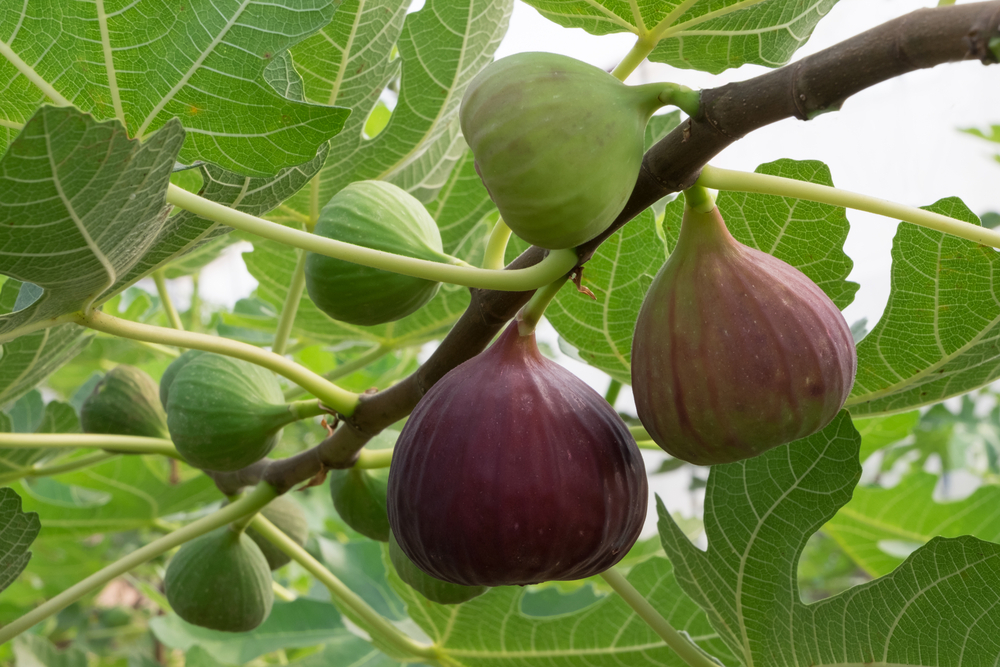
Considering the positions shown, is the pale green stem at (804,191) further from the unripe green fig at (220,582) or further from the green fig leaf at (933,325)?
the unripe green fig at (220,582)

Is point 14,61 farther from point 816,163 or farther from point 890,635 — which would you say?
point 890,635

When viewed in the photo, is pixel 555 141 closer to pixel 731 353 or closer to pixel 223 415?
Result: pixel 731 353

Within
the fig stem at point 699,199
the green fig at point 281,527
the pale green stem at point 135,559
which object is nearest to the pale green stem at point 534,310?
the fig stem at point 699,199

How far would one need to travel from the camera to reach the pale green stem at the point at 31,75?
67cm

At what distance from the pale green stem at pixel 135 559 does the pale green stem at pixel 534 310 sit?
511mm

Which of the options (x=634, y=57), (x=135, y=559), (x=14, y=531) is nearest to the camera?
(x=634, y=57)

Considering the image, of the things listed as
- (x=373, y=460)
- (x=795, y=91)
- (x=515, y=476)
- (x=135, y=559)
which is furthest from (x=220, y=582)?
(x=795, y=91)

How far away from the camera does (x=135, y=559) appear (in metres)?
1.01

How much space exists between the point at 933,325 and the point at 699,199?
1.28ft

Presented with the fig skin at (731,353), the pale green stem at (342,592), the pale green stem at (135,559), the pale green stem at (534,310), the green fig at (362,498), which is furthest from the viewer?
the pale green stem at (342,592)

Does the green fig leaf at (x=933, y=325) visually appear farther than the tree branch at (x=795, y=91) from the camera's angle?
Yes

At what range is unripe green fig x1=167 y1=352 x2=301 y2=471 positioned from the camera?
993 mm

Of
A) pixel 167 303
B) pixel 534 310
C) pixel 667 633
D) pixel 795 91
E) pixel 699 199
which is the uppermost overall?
pixel 795 91

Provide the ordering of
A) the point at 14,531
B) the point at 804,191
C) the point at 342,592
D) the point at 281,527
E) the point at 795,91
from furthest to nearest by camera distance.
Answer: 1. the point at 281,527
2. the point at 342,592
3. the point at 14,531
4. the point at 804,191
5. the point at 795,91
